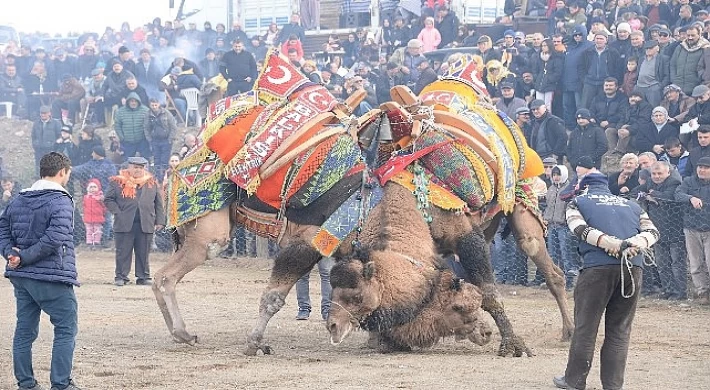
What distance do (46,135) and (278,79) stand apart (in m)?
14.4

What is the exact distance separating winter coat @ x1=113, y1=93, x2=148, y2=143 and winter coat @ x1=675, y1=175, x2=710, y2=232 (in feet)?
38.3

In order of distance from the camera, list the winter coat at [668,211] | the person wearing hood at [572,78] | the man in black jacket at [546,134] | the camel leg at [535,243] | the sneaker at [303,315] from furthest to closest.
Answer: the person wearing hood at [572,78] < the man in black jacket at [546,134] < the winter coat at [668,211] < the sneaker at [303,315] < the camel leg at [535,243]

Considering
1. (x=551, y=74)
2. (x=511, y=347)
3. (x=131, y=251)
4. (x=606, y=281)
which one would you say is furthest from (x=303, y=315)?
(x=551, y=74)

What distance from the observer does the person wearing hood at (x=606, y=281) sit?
690 centimetres

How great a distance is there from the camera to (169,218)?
969 centimetres

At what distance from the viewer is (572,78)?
54.8 feet

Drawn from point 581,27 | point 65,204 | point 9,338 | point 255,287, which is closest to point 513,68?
point 581,27

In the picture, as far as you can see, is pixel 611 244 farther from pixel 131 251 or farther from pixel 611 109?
pixel 131 251

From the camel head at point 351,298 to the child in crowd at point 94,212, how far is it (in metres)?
12.2

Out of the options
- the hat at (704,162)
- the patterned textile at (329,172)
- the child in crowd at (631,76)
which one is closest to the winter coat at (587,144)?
the child in crowd at (631,76)

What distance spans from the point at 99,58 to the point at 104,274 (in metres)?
12.6

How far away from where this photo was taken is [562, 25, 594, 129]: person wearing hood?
16.7 metres

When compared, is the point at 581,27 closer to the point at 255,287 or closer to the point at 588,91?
the point at 588,91

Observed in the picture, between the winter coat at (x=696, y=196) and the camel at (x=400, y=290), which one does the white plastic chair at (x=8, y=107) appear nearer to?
the winter coat at (x=696, y=196)
